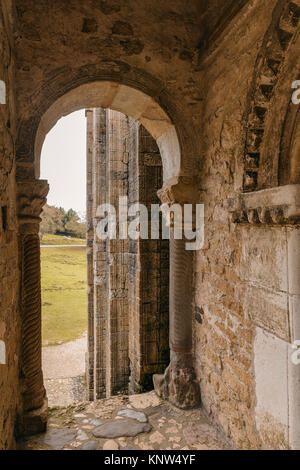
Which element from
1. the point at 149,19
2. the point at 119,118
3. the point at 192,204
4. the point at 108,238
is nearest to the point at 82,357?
the point at 108,238

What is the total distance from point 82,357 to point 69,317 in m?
2.34

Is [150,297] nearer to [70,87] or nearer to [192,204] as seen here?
[192,204]

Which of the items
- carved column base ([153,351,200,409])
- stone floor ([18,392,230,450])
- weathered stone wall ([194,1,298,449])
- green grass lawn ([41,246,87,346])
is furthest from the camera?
green grass lawn ([41,246,87,346])

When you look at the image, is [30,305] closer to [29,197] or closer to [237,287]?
[29,197]

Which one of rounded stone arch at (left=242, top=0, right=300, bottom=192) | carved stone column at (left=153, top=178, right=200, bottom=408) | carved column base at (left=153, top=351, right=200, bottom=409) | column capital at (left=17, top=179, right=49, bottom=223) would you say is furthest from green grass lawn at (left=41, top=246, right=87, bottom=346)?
rounded stone arch at (left=242, top=0, right=300, bottom=192)

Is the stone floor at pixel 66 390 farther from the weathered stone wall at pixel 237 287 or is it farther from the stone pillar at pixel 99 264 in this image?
the weathered stone wall at pixel 237 287

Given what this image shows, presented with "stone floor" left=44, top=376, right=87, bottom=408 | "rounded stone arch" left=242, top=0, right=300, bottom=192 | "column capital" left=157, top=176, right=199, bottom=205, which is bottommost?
"stone floor" left=44, top=376, right=87, bottom=408

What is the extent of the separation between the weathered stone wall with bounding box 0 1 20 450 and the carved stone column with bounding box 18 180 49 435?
0.31ft

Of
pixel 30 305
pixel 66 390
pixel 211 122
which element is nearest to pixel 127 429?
pixel 30 305

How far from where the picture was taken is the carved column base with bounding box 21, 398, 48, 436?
8.37 ft

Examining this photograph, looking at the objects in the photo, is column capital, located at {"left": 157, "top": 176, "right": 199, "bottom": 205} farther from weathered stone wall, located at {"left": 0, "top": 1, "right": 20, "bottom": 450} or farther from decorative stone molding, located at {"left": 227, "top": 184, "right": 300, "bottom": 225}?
weathered stone wall, located at {"left": 0, "top": 1, "right": 20, "bottom": 450}

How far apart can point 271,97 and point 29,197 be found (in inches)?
79.4

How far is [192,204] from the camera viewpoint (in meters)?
2.99

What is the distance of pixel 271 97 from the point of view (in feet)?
6.72
